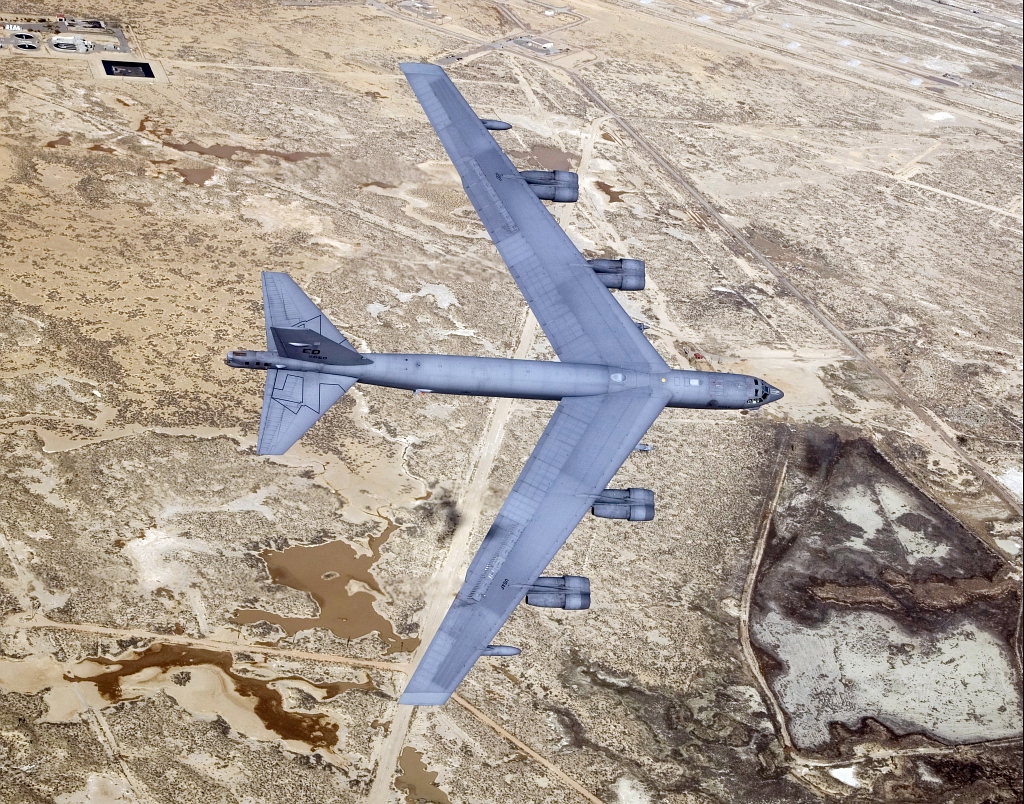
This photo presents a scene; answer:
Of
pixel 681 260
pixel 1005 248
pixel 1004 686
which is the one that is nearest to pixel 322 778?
pixel 1004 686

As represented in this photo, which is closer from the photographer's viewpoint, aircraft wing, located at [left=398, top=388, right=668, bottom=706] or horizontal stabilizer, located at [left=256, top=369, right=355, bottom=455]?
aircraft wing, located at [left=398, top=388, right=668, bottom=706]

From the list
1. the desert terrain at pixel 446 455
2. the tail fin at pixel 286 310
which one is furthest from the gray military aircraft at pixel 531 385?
the desert terrain at pixel 446 455

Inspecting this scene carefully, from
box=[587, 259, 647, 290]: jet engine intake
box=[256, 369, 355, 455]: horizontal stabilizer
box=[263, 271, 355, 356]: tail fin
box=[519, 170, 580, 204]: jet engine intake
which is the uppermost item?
box=[519, 170, 580, 204]: jet engine intake

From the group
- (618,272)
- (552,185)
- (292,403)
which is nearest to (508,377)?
(618,272)

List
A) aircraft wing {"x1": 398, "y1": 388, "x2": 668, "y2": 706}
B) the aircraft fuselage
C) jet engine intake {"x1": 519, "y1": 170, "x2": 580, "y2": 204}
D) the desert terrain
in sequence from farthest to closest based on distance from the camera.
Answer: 1. jet engine intake {"x1": 519, "y1": 170, "x2": 580, "y2": 204}
2. the aircraft fuselage
3. the desert terrain
4. aircraft wing {"x1": 398, "y1": 388, "x2": 668, "y2": 706}

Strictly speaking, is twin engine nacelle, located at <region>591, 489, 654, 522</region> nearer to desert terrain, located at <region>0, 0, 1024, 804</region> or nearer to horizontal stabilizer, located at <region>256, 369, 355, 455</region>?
desert terrain, located at <region>0, 0, 1024, 804</region>

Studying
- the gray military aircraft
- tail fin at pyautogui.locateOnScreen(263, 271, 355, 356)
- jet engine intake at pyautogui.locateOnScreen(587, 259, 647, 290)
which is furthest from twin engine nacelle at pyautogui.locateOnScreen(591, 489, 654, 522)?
tail fin at pyautogui.locateOnScreen(263, 271, 355, 356)
